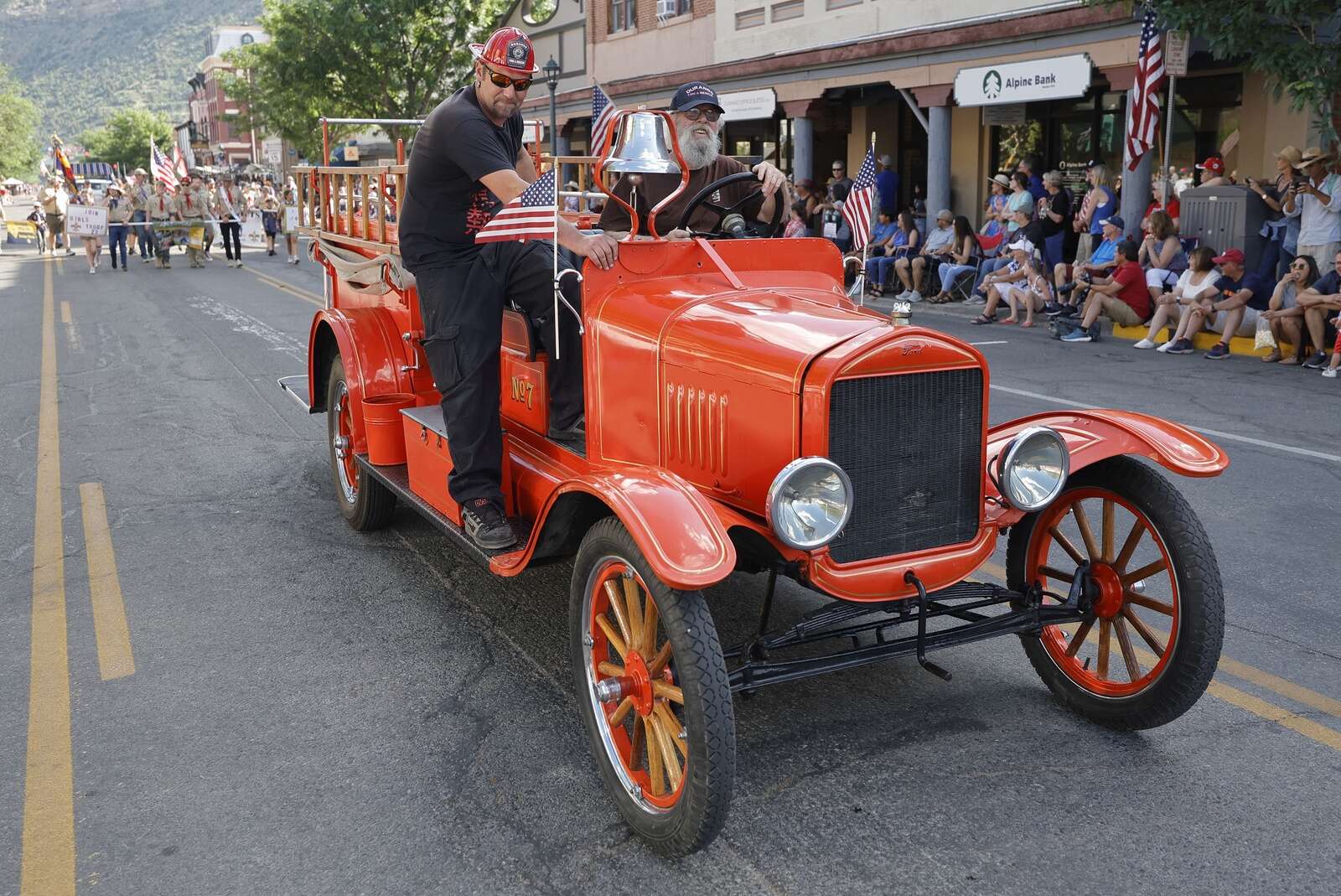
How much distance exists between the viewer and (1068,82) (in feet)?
49.3

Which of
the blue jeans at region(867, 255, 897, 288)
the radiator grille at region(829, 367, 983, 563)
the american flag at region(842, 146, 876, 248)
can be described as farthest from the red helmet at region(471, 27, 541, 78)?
the blue jeans at region(867, 255, 897, 288)

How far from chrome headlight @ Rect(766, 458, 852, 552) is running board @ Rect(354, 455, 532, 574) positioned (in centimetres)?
117

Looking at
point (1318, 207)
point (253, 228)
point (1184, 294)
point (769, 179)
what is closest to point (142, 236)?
point (253, 228)

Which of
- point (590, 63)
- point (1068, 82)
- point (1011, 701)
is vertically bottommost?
point (1011, 701)

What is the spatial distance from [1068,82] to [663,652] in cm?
1404

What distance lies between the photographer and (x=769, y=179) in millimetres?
5262

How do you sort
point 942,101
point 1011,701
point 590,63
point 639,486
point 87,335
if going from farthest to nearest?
point 590,63
point 942,101
point 87,335
point 1011,701
point 639,486

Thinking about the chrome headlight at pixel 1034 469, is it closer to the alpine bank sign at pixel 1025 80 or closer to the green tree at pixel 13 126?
the alpine bank sign at pixel 1025 80

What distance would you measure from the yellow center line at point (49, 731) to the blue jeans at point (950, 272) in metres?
12.0

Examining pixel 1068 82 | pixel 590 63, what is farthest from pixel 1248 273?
pixel 590 63

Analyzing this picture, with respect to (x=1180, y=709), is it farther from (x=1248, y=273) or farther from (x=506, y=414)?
(x=1248, y=273)

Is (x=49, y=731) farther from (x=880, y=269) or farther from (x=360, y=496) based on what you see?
(x=880, y=269)

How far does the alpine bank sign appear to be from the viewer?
1488 cm

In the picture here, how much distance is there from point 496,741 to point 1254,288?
10.4m
